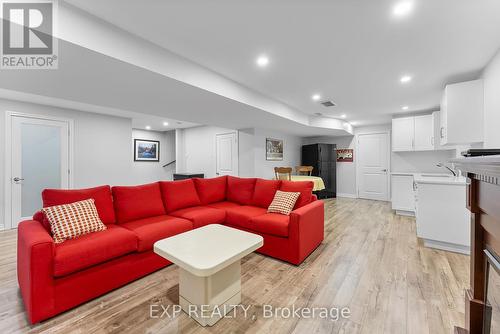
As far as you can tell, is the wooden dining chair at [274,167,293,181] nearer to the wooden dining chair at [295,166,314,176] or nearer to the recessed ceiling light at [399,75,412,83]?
the wooden dining chair at [295,166,314,176]

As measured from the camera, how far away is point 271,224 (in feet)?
8.57

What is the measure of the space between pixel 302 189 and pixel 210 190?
1548 mm

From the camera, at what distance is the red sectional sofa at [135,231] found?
165 centimetres

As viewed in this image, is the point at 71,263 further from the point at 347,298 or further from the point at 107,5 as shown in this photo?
the point at 347,298

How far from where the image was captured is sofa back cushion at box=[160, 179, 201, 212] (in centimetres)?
305

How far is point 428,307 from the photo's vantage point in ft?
5.83

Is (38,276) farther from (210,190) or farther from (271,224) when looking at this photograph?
(210,190)

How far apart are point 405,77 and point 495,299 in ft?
10.2

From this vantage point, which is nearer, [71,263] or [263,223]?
[71,263]

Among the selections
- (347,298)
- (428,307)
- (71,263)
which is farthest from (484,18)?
(71,263)

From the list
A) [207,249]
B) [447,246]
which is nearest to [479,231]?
[207,249]

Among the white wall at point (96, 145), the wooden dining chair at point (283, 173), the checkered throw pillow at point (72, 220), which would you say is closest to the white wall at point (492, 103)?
the wooden dining chair at point (283, 173)

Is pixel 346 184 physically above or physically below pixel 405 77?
below

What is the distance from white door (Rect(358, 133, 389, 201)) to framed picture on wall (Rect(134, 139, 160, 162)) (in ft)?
22.7
